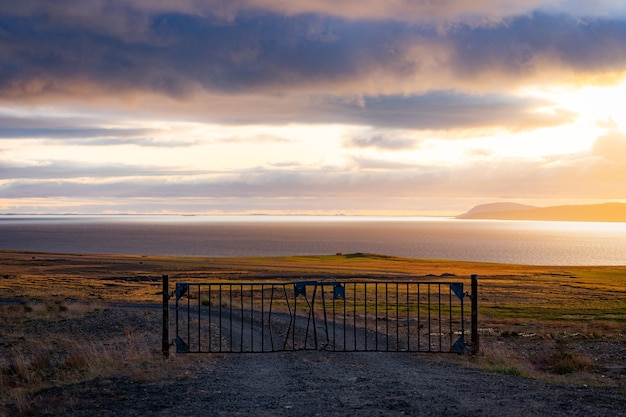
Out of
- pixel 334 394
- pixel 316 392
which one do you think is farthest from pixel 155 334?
pixel 334 394

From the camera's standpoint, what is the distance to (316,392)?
473 inches

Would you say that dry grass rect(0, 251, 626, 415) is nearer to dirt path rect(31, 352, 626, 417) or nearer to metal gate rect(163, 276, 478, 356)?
dirt path rect(31, 352, 626, 417)

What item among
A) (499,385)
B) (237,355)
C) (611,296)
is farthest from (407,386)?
(611,296)

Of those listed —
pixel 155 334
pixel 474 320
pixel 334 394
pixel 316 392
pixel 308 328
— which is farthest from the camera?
pixel 155 334

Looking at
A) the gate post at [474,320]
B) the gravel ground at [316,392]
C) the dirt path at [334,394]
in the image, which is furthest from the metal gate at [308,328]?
the dirt path at [334,394]

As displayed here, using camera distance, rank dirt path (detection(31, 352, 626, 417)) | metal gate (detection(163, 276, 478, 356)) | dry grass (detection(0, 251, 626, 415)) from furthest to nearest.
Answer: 1. metal gate (detection(163, 276, 478, 356))
2. dry grass (detection(0, 251, 626, 415))
3. dirt path (detection(31, 352, 626, 417))

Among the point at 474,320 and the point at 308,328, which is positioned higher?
the point at 474,320

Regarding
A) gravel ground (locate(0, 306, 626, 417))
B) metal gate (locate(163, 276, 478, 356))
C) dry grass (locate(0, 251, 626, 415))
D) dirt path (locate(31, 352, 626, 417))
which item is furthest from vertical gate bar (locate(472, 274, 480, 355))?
dirt path (locate(31, 352, 626, 417))

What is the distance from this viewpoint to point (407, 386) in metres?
12.5

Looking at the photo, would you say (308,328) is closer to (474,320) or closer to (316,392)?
(474,320)

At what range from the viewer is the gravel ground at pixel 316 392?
34.4 ft

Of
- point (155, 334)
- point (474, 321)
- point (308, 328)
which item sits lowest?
point (155, 334)

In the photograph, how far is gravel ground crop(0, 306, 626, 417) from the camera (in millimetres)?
10500

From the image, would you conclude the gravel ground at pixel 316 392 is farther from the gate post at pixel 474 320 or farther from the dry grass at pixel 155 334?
the gate post at pixel 474 320
